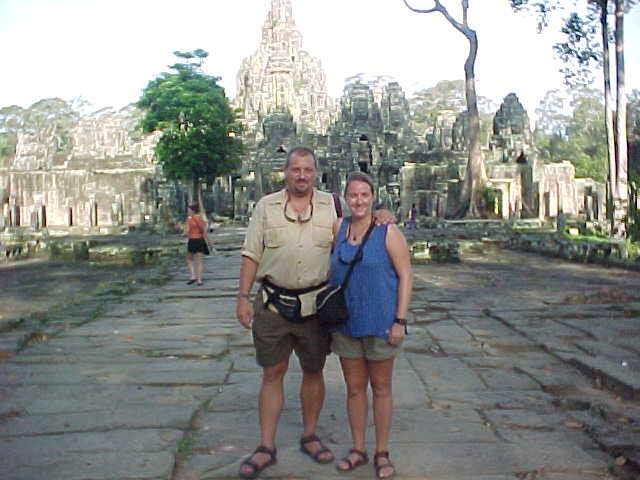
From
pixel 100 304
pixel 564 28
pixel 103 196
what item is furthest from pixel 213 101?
pixel 100 304

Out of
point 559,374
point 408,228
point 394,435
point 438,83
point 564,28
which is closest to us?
point 394,435

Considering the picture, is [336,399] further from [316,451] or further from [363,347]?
[363,347]

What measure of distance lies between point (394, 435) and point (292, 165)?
60.7 inches

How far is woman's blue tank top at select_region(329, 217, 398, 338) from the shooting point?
3418 mm

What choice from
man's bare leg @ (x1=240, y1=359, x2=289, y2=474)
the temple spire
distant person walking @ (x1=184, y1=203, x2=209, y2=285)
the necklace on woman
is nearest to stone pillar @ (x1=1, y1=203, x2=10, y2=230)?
distant person walking @ (x1=184, y1=203, x2=209, y2=285)

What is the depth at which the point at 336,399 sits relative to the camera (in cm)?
479

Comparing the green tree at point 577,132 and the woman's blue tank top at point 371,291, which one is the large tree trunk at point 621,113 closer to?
the woman's blue tank top at point 371,291

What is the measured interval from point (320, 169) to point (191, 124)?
37.5 feet

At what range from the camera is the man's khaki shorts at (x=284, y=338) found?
3.57m

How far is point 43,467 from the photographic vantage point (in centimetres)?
352

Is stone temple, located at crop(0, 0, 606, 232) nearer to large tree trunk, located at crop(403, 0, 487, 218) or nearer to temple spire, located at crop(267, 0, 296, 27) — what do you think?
large tree trunk, located at crop(403, 0, 487, 218)

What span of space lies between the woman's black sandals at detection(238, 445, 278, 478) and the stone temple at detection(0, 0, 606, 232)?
73.0ft

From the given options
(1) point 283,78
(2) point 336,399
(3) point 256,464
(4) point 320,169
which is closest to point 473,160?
(4) point 320,169

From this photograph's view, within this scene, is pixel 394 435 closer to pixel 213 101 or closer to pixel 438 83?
pixel 213 101
